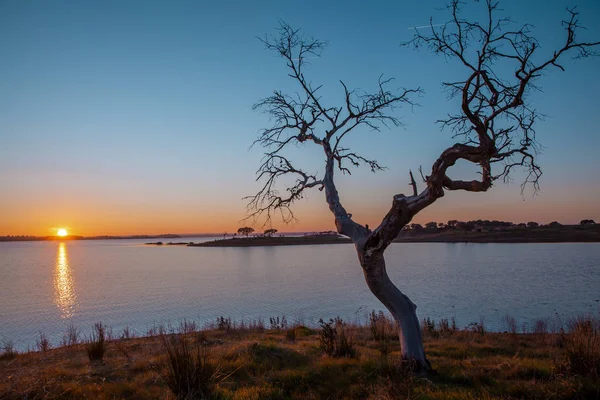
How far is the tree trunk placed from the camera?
7.77 metres

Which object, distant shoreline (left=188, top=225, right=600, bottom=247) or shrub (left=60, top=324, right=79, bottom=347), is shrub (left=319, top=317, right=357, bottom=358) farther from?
distant shoreline (left=188, top=225, right=600, bottom=247)

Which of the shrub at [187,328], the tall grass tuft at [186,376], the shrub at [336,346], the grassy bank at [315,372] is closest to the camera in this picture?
the tall grass tuft at [186,376]

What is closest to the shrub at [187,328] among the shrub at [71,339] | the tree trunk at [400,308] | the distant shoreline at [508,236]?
the shrub at [71,339]

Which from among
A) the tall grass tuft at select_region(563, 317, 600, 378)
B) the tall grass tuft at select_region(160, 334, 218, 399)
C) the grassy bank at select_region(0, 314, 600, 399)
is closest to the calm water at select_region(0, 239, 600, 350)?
the grassy bank at select_region(0, 314, 600, 399)

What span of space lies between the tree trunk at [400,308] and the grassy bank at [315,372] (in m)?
0.39

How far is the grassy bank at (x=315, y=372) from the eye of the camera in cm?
614

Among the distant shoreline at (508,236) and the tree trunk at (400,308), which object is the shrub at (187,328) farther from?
the distant shoreline at (508,236)

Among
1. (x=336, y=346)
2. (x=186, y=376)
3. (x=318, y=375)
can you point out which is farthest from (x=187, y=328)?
(x=186, y=376)

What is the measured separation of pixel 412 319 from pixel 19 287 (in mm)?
42950

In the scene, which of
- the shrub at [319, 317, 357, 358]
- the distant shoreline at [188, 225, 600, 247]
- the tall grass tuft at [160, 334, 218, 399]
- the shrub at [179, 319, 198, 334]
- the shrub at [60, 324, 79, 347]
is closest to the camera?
the tall grass tuft at [160, 334, 218, 399]

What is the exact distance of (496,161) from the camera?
7.61 m

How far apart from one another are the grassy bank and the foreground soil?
0.07ft

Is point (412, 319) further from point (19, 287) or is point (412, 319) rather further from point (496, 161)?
point (19, 287)

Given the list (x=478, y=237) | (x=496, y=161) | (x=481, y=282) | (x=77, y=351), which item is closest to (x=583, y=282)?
(x=481, y=282)
